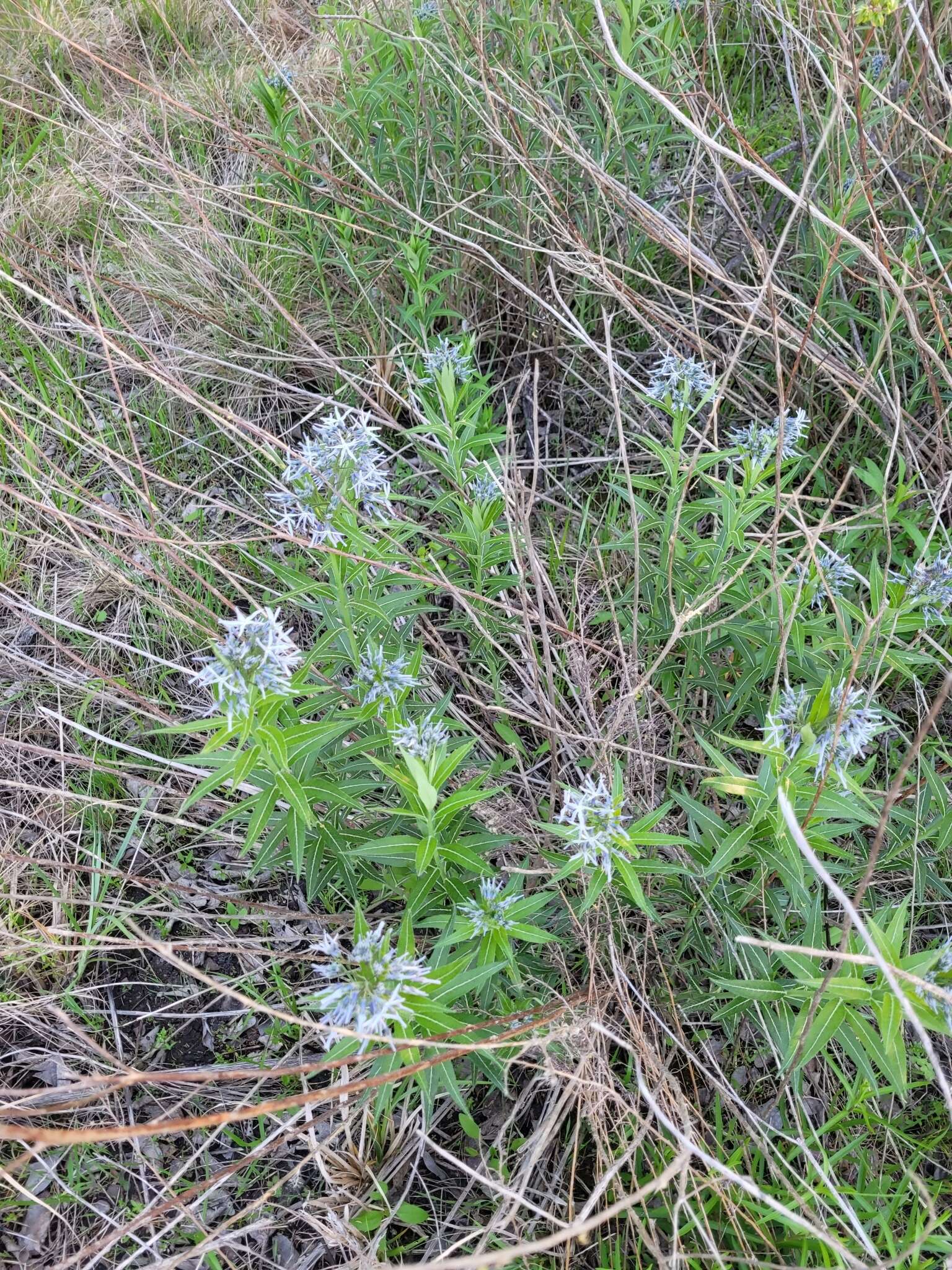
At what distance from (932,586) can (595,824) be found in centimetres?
110

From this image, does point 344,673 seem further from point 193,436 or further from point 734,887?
point 193,436

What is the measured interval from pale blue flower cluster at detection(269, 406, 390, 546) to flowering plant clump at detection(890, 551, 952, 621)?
137cm

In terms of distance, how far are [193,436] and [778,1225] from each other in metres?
3.69

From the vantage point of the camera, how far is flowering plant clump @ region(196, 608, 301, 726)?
1.71 m

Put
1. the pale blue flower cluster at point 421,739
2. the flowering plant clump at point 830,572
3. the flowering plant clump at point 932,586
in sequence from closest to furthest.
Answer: the pale blue flower cluster at point 421,739, the flowering plant clump at point 932,586, the flowering plant clump at point 830,572

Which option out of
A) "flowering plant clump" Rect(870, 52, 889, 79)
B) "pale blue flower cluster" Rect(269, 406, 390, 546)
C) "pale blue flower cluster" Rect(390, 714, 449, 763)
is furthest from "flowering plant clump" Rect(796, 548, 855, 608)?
"flowering plant clump" Rect(870, 52, 889, 79)

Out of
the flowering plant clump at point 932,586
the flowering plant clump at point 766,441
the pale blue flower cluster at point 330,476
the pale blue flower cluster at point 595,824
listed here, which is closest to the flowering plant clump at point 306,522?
the pale blue flower cluster at point 330,476

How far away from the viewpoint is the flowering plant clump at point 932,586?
7.36 feet

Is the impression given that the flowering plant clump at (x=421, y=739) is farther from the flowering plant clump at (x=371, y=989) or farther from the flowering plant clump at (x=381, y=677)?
the flowering plant clump at (x=371, y=989)

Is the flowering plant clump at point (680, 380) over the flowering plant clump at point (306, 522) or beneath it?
beneath

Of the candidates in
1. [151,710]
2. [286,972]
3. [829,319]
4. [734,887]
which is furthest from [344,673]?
[829,319]

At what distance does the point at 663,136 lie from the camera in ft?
11.8

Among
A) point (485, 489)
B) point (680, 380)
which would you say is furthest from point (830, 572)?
point (485, 489)

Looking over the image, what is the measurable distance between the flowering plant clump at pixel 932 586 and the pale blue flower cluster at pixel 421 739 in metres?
1.25
